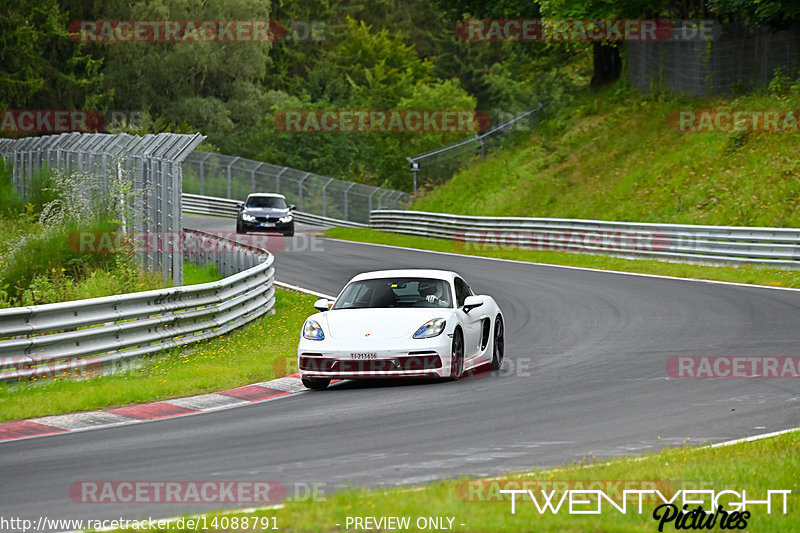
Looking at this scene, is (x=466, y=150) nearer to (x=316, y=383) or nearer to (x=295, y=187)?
(x=295, y=187)

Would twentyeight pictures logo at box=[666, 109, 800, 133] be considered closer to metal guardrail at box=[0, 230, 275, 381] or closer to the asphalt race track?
the asphalt race track

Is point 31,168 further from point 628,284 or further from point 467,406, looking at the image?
point 467,406

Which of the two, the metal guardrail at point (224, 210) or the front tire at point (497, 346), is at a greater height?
the front tire at point (497, 346)

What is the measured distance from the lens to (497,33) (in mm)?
49375

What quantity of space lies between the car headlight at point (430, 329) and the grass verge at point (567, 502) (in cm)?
446

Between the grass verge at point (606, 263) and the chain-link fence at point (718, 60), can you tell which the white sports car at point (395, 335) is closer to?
the grass verge at point (606, 263)

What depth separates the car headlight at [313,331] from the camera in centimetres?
1321

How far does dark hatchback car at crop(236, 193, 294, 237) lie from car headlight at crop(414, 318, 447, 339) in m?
28.0

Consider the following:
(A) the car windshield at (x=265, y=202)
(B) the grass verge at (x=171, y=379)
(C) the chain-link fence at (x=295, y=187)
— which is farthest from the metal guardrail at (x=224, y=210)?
(B) the grass verge at (x=171, y=379)

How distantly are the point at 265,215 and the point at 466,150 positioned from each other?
14.5m

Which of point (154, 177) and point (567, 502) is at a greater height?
point (154, 177)

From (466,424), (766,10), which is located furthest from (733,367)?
(766,10)

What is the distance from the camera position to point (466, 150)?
5319 centimetres

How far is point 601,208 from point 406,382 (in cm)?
2578
